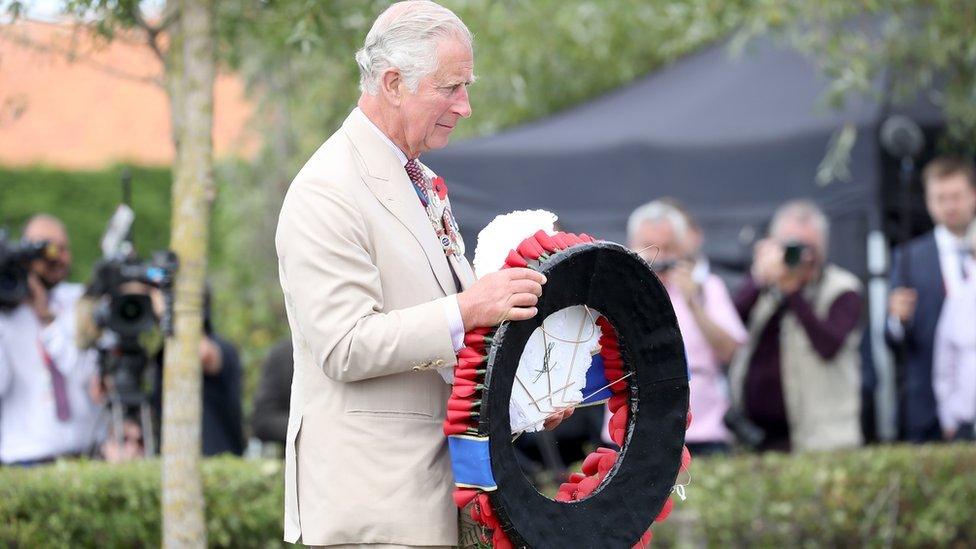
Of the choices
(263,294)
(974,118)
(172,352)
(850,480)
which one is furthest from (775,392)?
(263,294)

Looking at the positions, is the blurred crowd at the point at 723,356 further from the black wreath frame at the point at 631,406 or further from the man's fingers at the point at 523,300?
the man's fingers at the point at 523,300

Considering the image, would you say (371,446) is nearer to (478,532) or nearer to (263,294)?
(478,532)

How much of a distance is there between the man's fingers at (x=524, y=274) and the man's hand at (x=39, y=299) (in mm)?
4229

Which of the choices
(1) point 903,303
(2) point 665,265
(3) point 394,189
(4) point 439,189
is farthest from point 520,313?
(1) point 903,303

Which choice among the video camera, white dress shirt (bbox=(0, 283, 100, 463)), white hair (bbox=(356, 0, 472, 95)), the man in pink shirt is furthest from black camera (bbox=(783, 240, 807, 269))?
white hair (bbox=(356, 0, 472, 95))

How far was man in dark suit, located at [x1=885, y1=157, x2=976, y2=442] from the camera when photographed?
7.12m

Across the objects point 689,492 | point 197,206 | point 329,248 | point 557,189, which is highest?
point 557,189

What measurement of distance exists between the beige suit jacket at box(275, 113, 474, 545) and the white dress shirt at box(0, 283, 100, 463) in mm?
3649

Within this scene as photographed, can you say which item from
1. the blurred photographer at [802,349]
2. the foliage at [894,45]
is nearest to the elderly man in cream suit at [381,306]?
the foliage at [894,45]

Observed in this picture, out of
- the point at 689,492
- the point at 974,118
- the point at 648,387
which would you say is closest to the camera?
the point at 648,387

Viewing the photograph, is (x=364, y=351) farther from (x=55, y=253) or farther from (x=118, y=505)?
(x=55, y=253)

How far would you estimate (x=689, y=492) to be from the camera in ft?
20.6

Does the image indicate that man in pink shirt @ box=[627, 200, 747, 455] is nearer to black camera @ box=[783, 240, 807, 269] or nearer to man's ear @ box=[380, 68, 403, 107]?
black camera @ box=[783, 240, 807, 269]

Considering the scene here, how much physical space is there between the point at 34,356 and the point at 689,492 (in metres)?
3.18
